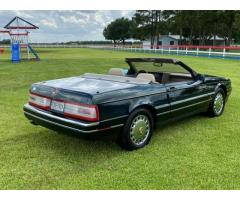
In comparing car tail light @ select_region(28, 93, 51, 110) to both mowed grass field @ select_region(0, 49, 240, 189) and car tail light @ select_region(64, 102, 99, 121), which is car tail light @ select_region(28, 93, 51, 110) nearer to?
car tail light @ select_region(64, 102, 99, 121)

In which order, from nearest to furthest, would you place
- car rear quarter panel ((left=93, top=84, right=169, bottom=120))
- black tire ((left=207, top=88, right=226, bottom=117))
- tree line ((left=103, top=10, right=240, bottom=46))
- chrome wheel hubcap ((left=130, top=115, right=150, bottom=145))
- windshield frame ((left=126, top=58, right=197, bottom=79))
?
car rear quarter panel ((left=93, top=84, right=169, bottom=120)), chrome wheel hubcap ((left=130, top=115, right=150, bottom=145)), windshield frame ((left=126, top=58, right=197, bottom=79)), black tire ((left=207, top=88, right=226, bottom=117)), tree line ((left=103, top=10, right=240, bottom=46))

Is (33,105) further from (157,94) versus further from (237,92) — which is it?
(237,92)

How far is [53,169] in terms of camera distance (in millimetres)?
3713

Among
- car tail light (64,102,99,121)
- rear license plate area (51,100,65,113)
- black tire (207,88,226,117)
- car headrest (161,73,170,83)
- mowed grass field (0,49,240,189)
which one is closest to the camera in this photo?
mowed grass field (0,49,240,189)

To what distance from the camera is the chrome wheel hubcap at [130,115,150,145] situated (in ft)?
13.9

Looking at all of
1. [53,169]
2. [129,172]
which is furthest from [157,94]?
[53,169]

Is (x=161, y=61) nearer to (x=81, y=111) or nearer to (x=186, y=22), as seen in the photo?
(x=81, y=111)

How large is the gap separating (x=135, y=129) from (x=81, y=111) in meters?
0.91

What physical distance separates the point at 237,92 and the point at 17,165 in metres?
7.12

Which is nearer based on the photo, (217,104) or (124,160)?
(124,160)

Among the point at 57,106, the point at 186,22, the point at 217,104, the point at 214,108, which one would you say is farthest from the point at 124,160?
the point at 186,22

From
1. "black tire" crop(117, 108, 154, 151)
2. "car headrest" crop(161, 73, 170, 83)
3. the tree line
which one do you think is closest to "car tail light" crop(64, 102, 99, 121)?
"black tire" crop(117, 108, 154, 151)

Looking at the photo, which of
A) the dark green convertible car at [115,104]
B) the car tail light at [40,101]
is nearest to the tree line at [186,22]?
the dark green convertible car at [115,104]

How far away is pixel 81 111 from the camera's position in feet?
12.5
